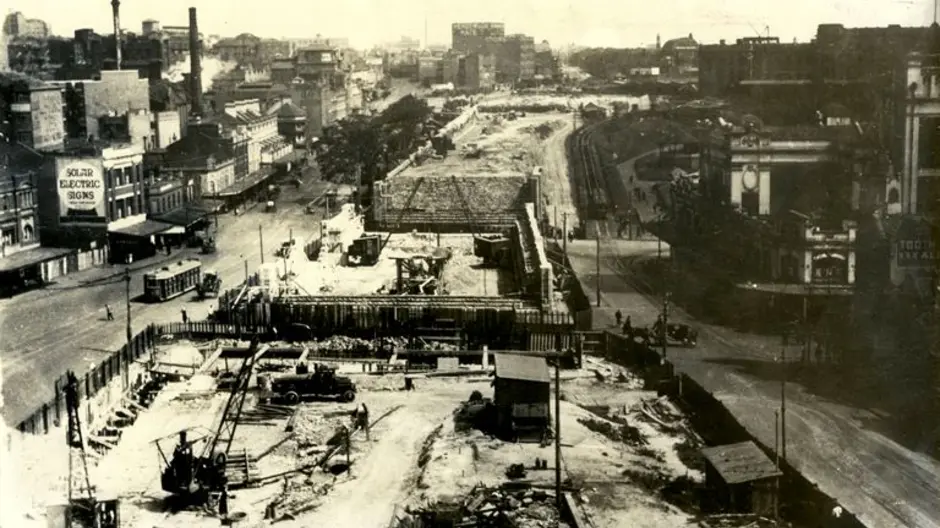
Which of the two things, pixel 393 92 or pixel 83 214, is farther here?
pixel 393 92

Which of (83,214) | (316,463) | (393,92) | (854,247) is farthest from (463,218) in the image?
(393,92)

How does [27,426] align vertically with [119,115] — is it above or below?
below

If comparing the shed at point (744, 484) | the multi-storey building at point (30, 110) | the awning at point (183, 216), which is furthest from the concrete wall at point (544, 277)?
the multi-storey building at point (30, 110)

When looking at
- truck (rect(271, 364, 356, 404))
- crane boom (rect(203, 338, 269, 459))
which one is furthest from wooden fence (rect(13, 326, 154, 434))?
truck (rect(271, 364, 356, 404))

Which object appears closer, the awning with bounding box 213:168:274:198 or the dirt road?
the dirt road

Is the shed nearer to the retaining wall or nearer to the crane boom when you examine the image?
the crane boom

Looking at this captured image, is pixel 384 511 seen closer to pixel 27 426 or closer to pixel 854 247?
pixel 27 426

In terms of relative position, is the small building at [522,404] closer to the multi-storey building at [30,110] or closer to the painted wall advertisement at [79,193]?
the painted wall advertisement at [79,193]
